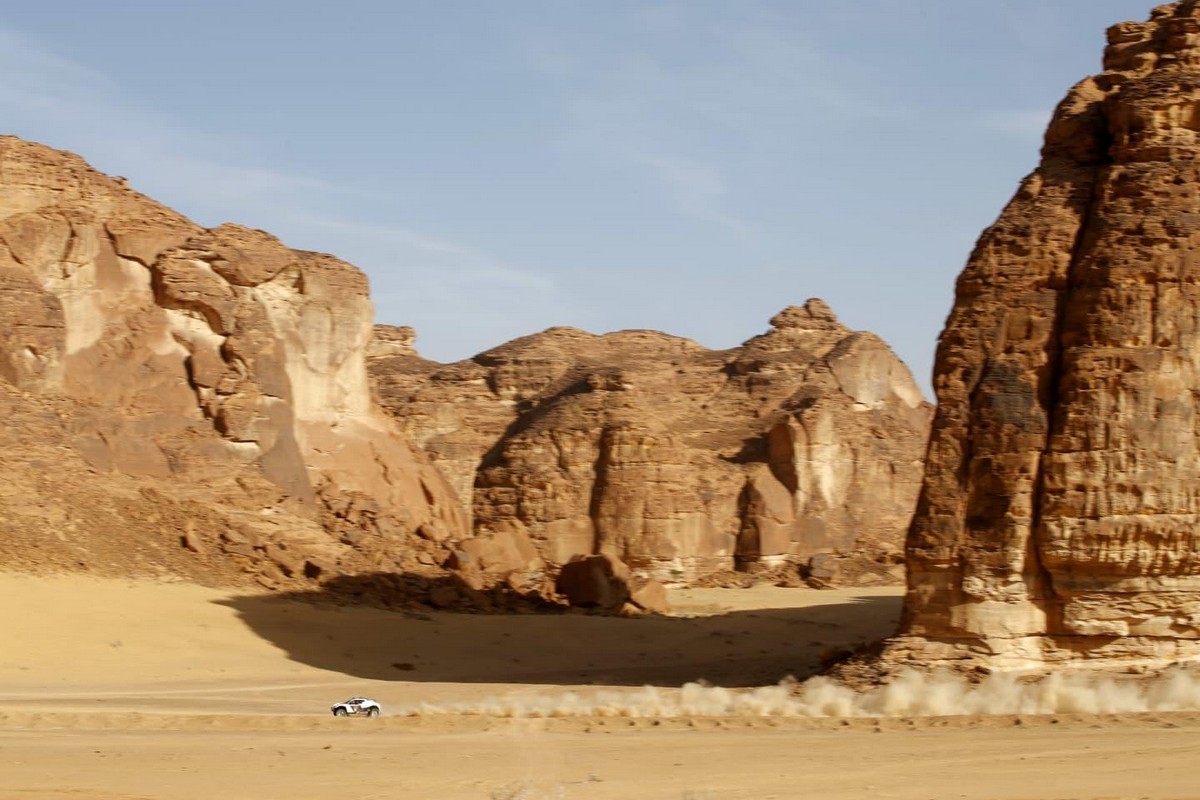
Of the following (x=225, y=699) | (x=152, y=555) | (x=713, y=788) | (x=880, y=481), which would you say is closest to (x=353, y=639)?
(x=152, y=555)

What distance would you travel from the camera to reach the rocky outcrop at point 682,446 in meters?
48.9

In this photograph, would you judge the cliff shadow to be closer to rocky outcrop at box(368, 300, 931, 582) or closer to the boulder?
the boulder

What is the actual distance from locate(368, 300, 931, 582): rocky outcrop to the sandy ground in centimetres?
1089

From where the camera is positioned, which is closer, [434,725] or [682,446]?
[434,725]

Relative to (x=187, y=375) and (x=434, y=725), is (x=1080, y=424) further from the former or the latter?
(x=187, y=375)

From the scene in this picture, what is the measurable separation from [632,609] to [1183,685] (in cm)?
2000

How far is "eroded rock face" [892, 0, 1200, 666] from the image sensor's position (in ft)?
65.5

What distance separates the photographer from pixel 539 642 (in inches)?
1267

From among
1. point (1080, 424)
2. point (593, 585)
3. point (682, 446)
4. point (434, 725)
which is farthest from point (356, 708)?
point (682, 446)

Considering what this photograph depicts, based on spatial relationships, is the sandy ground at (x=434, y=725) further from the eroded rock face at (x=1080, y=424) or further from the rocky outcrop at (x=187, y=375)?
the rocky outcrop at (x=187, y=375)

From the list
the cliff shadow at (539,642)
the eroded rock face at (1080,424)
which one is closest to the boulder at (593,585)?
the cliff shadow at (539,642)

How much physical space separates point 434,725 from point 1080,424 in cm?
867

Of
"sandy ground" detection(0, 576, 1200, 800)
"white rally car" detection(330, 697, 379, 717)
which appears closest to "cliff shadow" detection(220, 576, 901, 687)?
"sandy ground" detection(0, 576, 1200, 800)

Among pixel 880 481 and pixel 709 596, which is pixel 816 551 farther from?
pixel 709 596
